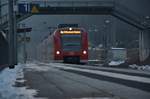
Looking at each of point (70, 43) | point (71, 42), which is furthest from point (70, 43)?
point (71, 42)

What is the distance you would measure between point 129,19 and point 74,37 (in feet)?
102

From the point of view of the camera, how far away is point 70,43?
170 ft

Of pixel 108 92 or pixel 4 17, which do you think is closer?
pixel 108 92

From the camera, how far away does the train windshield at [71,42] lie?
2030 inches

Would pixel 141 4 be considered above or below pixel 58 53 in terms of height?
above

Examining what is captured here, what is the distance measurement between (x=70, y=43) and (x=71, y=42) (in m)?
0.14

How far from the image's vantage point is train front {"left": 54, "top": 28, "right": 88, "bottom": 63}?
51625 mm

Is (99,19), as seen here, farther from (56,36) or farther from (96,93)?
(96,93)

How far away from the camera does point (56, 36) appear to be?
52.0 m

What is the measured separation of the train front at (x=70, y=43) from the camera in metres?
51.6

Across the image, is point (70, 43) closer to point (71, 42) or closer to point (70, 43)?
point (70, 43)

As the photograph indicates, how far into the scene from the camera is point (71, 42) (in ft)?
170

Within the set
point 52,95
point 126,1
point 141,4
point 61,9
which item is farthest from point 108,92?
point 126,1

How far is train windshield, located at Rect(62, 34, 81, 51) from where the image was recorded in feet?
169
